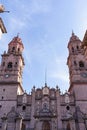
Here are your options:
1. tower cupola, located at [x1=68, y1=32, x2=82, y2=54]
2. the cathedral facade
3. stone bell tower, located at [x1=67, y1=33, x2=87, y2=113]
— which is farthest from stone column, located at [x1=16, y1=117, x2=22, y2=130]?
tower cupola, located at [x1=68, y1=32, x2=82, y2=54]

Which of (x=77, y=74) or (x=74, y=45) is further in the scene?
(x=74, y=45)

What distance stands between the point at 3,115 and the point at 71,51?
69.3 feet

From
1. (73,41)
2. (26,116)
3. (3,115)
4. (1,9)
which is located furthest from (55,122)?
(1,9)

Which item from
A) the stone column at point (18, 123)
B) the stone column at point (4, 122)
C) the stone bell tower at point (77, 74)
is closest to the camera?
the stone column at point (4, 122)

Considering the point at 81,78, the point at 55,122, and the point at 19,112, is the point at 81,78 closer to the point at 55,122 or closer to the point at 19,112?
the point at 55,122

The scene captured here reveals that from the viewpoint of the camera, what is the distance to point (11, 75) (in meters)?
40.4

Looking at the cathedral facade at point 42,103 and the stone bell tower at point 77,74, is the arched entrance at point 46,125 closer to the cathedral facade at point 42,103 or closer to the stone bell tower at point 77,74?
the cathedral facade at point 42,103

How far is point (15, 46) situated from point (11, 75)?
29.3 ft

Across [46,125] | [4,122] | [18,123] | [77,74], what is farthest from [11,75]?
[77,74]

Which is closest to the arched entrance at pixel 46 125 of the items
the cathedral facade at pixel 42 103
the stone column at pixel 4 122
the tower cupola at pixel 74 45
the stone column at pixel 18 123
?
the cathedral facade at pixel 42 103

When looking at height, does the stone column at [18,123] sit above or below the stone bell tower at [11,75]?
below

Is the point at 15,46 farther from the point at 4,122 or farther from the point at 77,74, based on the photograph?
the point at 4,122

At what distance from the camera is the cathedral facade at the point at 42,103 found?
33.6 metres

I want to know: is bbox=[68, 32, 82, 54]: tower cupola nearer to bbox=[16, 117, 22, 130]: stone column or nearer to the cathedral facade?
the cathedral facade
